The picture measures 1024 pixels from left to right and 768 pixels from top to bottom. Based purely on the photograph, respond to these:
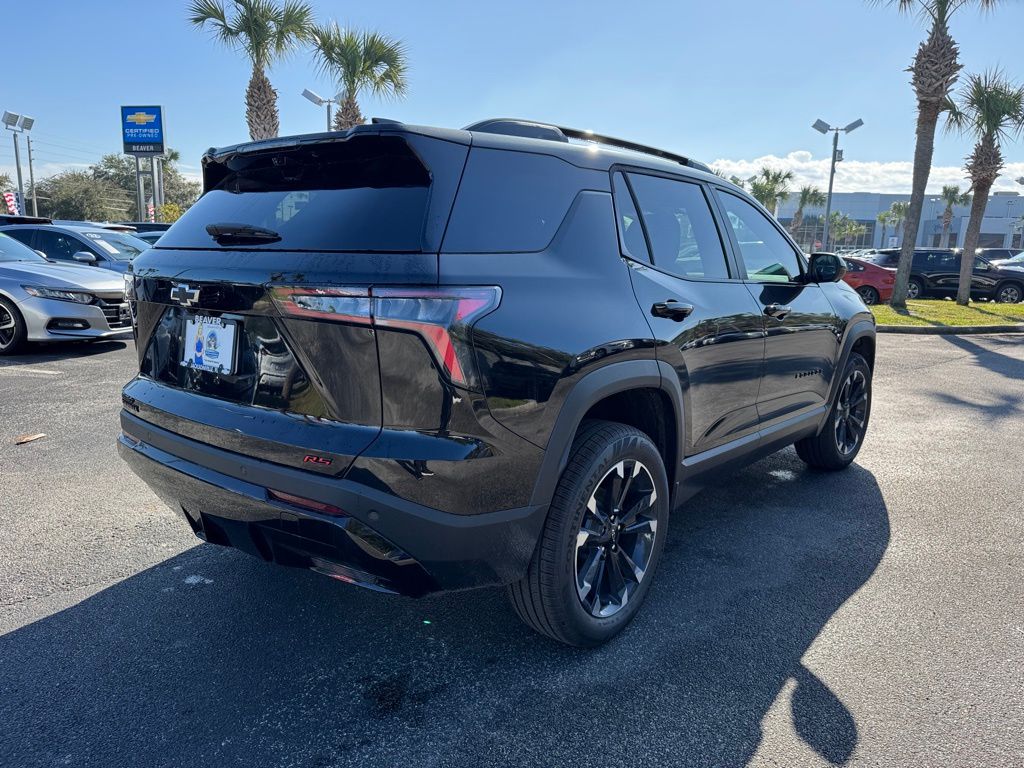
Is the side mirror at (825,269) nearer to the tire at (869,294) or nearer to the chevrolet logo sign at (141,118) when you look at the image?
the tire at (869,294)

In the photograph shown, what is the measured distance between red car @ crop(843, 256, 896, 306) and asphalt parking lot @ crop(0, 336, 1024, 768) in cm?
1599

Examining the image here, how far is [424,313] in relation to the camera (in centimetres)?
196

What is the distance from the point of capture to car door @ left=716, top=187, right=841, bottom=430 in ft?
11.6

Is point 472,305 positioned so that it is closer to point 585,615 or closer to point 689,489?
point 585,615

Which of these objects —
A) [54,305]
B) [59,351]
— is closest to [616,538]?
[54,305]

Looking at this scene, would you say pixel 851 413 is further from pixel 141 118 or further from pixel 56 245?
pixel 141 118

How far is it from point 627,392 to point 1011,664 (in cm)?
170

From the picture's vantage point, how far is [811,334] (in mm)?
3947

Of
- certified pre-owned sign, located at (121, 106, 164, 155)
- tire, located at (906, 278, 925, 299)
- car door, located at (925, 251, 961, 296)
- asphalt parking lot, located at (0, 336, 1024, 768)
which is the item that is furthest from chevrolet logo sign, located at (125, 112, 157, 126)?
asphalt parking lot, located at (0, 336, 1024, 768)

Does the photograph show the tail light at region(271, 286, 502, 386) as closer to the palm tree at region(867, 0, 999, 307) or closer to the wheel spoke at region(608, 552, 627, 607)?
the wheel spoke at region(608, 552, 627, 607)

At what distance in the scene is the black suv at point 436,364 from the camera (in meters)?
2.01

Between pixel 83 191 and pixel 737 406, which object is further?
pixel 83 191

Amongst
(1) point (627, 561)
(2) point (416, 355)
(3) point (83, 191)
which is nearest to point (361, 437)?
(2) point (416, 355)

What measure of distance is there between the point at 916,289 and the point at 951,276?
90cm
